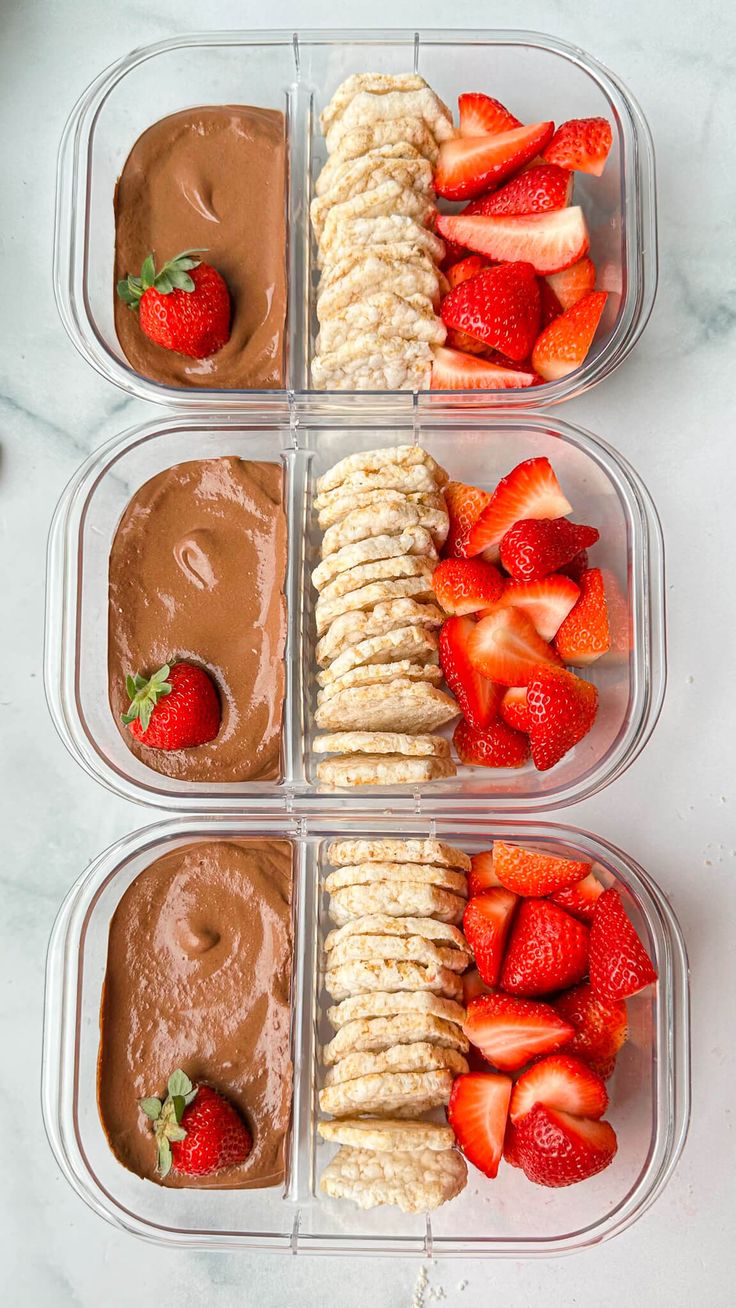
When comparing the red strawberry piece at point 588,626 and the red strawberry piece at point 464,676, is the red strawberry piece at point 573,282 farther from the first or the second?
the red strawberry piece at point 464,676

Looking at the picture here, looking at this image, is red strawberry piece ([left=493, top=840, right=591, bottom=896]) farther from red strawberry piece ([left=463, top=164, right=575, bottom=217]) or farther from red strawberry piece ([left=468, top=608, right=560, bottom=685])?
red strawberry piece ([left=463, top=164, right=575, bottom=217])

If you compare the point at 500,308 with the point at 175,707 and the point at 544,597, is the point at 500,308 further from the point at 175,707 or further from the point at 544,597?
the point at 175,707

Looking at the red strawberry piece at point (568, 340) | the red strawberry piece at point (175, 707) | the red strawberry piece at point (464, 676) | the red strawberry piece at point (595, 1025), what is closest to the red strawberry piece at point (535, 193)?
the red strawberry piece at point (568, 340)

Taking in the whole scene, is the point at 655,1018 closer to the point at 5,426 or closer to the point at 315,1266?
the point at 315,1266

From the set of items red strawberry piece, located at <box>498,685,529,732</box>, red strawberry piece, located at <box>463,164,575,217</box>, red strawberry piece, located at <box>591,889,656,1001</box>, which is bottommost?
red strawberry piece, located at <box>591,889,656,1001</box>

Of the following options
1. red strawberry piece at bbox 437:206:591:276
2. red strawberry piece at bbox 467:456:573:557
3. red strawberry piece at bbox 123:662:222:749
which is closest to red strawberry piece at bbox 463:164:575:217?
red strawberry piece at bbox 437:206:591:276
